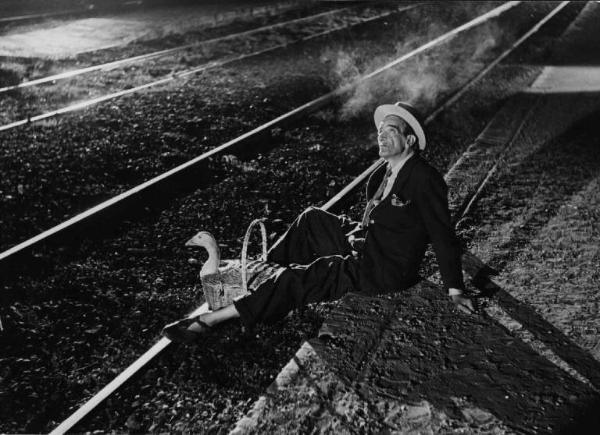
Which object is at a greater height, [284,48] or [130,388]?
[284,48]

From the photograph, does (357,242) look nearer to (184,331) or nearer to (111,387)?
(184,331)

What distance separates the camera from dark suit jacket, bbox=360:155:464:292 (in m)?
3.70

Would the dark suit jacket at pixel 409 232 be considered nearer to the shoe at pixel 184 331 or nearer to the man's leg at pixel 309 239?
the man's leg at pixel 309 239

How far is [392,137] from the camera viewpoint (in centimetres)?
377

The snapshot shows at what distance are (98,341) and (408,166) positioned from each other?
2.44 meters

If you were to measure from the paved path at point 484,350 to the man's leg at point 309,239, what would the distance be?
47 cm

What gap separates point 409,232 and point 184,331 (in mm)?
1667

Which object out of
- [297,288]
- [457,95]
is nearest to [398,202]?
[297,288]

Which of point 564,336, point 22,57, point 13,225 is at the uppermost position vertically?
point 22,57

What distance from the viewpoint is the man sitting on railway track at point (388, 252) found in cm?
369

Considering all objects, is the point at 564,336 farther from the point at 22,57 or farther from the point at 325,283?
the point at 22,57

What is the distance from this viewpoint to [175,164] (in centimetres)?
685

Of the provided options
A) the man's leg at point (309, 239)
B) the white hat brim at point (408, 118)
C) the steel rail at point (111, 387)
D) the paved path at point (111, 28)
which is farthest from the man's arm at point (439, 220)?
the paved path at point (111, 28)

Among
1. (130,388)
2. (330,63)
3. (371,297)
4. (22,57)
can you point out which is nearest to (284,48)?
(330,63)
